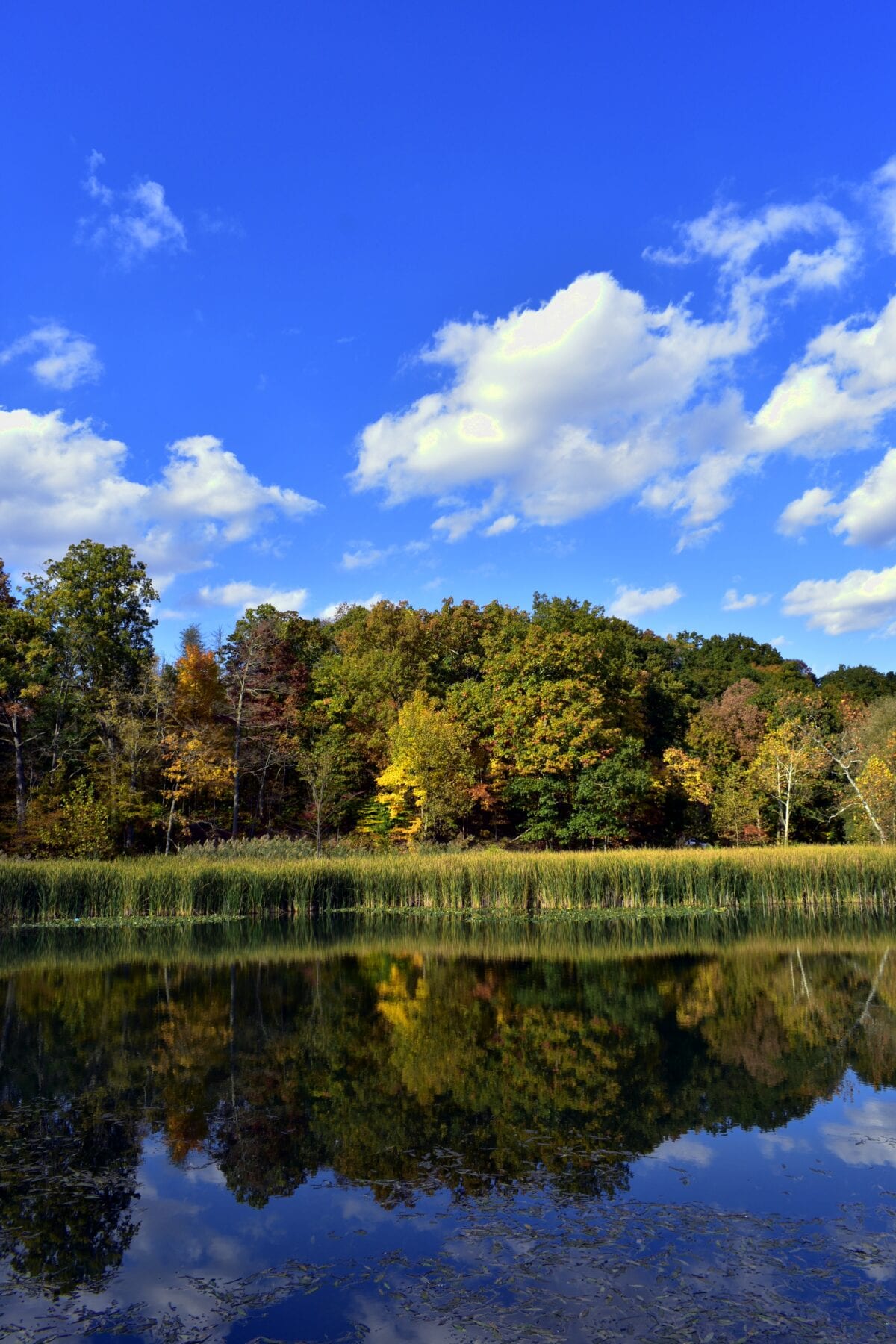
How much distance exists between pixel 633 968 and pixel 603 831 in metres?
20.4

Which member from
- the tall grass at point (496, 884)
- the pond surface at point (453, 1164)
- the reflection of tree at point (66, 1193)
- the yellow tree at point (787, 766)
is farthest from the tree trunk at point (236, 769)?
the reflection of tree at point (66, 1193)

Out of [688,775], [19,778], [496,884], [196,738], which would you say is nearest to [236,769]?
[196,738]

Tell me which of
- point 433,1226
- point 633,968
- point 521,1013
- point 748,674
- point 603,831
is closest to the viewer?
point 433,1226

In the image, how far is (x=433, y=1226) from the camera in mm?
4891

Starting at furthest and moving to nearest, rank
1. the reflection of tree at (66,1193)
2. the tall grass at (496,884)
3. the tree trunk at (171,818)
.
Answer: the tree trunk at (171,818) < the tall grass at (496,884) < the reflection of tree at (66,1193)

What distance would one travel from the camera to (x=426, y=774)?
1303 inches

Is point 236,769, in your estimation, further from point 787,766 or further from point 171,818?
point 787,766

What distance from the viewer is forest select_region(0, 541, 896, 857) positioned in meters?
32.2

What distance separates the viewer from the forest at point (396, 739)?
106ft

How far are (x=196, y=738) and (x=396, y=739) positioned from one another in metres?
7.29

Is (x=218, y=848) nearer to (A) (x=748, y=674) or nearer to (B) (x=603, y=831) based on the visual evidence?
(B) (x=603, y=831)

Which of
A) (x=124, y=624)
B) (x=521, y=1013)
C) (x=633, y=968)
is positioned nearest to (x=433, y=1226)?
(x=521, y=1013)

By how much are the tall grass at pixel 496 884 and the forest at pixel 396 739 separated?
6.61 meters

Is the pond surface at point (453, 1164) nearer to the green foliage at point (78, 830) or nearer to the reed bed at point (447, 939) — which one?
the reed bed at point (447, 939)
